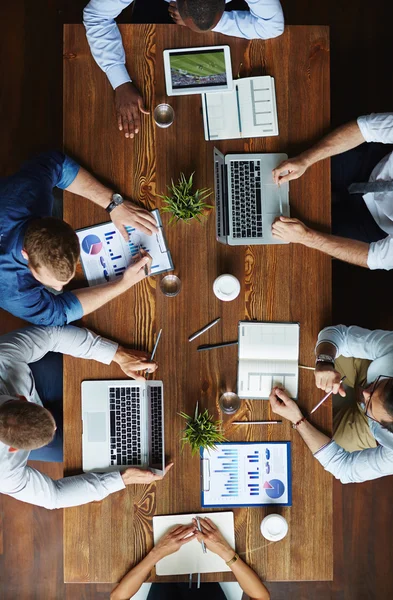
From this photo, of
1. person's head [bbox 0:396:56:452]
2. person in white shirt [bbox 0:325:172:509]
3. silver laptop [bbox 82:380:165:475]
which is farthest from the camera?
silver laptop [bbox 82:380:165:475]

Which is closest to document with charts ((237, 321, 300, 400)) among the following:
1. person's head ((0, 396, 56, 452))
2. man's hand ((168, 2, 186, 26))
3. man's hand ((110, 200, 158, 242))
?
man's hand ((110, 200, 158, 242))

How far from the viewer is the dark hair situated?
183 centimetres

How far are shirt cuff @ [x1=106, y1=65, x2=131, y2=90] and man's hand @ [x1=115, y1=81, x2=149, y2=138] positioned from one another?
0.05ft

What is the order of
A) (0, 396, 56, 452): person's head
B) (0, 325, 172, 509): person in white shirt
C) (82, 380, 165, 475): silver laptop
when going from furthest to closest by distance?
(82, 380, 165, 475): silver laptop, (0, 325, 172, 509): person in white shirt, (0, 396, 56, 452): person's head

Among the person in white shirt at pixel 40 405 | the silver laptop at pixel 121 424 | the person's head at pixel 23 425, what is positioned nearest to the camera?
the person's head at pixel 23 425

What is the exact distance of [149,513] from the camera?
82.4 inches

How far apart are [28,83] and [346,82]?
1793 mm

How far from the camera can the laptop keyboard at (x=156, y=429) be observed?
6.88 ft

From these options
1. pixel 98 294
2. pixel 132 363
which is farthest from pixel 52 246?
pixel 132 363

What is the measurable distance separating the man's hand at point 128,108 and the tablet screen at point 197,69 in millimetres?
164

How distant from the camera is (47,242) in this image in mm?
1830

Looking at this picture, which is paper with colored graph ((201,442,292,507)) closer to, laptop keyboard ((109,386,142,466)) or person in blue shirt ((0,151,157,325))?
laptop keyboard ((109,386,142,466))

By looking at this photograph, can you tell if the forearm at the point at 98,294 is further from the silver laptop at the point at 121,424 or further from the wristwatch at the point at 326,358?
the wristwatch at the point at 326,358

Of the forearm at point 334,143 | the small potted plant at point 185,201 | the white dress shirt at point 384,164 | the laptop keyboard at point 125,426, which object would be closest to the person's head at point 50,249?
the small potted plant at point 185,201
